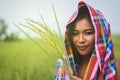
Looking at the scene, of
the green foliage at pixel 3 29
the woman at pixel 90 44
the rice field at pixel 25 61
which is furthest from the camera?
the green foliage at pixel 3 29

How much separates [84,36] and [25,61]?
1.17 metres

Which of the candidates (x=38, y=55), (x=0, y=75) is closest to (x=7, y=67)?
(x=0, y=75)

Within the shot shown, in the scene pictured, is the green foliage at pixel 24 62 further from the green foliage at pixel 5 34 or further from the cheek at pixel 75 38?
the cheek at pixel 75 38

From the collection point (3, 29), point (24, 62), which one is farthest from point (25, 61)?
point (3, 29)

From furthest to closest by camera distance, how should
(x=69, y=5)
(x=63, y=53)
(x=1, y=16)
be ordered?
(x=1, y=16) < (x=69, y=5) < (x=63, y=53)

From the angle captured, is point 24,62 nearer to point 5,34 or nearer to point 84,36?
point 5,34

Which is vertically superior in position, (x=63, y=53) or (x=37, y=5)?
(x=37, y=5)

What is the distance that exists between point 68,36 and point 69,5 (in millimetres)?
669

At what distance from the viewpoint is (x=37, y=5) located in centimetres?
268

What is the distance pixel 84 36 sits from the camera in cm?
183

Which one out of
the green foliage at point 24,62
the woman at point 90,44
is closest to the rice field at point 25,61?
the green foliage at point 24,62

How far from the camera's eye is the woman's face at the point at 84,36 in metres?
1.83

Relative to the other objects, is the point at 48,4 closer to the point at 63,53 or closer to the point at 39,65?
the point at 39,65

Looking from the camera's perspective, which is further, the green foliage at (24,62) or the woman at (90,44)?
the green foliage at (24,62)
